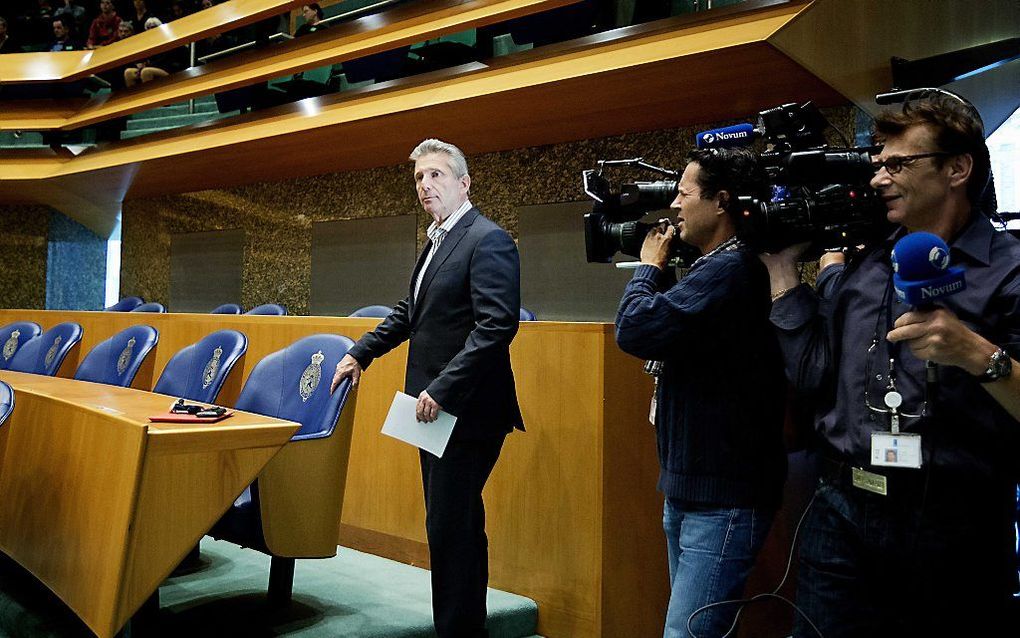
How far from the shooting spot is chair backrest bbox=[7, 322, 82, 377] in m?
3.96

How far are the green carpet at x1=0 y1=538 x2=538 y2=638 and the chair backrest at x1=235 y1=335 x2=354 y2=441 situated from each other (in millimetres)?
454

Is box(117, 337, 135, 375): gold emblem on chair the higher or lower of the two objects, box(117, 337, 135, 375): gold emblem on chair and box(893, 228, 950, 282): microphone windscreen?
the lower

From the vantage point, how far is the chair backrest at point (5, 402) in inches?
75.3

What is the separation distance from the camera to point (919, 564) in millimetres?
1193

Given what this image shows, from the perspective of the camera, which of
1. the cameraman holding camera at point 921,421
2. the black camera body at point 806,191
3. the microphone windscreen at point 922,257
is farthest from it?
the black camera body at point 806,191

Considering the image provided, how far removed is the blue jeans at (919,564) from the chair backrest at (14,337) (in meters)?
4.22

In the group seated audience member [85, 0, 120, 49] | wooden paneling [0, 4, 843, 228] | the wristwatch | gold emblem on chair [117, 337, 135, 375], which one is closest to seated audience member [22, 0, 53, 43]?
seated audience member [85, 0, 120, 49]

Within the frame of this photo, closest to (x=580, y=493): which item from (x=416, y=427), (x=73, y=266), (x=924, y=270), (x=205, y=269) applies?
(x=416, y=427)

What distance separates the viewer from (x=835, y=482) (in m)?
1.32

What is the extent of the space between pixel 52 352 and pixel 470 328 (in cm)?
281

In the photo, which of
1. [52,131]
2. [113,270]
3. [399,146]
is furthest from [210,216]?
[399,146]

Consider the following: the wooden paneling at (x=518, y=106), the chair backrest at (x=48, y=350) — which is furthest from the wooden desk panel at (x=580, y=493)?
the chair backrest at (x=48, y=350)

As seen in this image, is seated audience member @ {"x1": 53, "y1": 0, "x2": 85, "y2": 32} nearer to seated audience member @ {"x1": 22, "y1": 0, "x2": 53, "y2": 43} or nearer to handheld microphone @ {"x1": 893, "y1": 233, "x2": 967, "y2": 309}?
seated audience member @ {"x1": 22, "y1": 0, "x2": 53, "y2": 43}

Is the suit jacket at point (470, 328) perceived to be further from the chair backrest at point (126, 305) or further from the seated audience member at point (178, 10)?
the seated audience member at point (178, 10)
